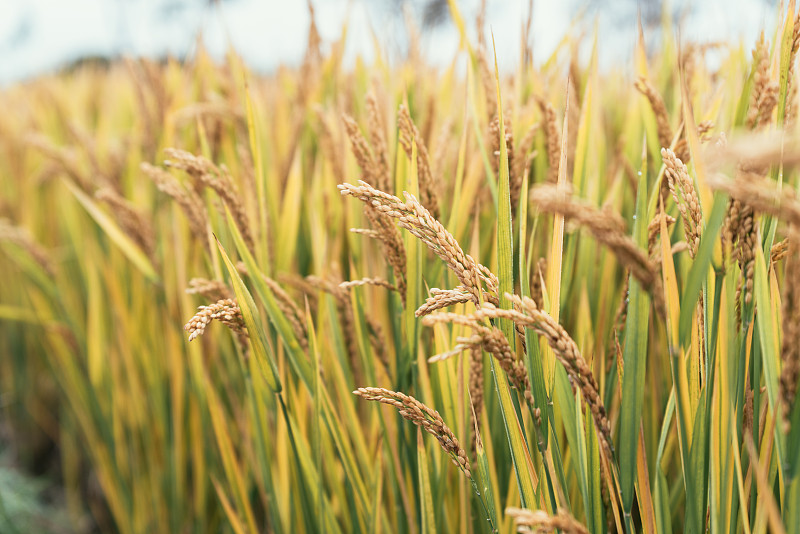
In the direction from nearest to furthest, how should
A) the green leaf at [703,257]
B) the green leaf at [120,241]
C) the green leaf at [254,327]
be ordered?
the green leaf at [703,257], the green leaf at [254,327], the green leaf at [120,241]

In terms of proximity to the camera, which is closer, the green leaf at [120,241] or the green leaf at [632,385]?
the green leaf at [632,385]

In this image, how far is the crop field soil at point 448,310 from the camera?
1.59ft

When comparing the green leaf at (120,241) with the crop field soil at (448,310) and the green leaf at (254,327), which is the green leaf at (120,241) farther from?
the green leaf at (254,327)

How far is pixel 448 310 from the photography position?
826 millimetres

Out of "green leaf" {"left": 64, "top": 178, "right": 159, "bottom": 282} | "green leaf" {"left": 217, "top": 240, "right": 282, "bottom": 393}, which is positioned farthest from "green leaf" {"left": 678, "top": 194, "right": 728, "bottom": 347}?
"green leaf" {"left": 64, "top": 178, "right": 159, "bottom": 282}

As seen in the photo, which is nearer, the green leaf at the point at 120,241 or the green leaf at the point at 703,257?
the green leaf at the point at 703,257

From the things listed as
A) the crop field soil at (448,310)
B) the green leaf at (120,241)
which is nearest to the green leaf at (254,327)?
the crop field soil at (448,310)

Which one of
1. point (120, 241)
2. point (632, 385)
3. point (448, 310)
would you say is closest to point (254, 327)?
point (448, 310)

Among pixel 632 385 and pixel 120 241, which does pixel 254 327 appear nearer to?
pixel 632 385

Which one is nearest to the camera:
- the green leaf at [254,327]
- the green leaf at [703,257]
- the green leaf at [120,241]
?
the green leaf at [703,257]

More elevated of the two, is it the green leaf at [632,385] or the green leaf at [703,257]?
the green leaf at [703,257]

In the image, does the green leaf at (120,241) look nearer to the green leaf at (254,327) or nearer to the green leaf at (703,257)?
the green leaf at (254,327)

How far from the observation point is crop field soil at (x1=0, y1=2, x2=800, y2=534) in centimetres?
49

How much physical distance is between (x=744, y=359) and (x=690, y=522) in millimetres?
182
